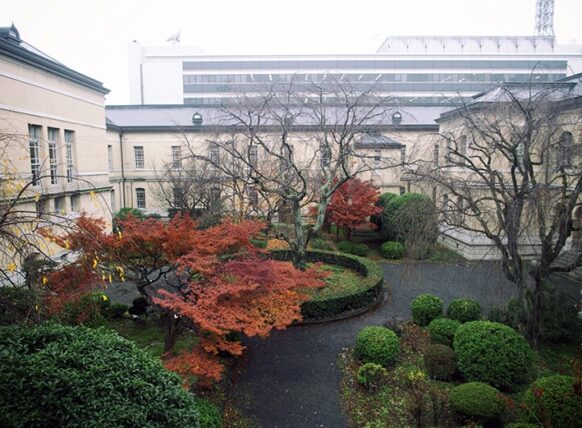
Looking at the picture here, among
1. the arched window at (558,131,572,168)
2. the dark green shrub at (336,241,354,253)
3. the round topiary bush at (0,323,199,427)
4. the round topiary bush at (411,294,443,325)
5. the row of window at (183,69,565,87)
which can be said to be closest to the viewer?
the round topiary bush at (0,323,199,427)

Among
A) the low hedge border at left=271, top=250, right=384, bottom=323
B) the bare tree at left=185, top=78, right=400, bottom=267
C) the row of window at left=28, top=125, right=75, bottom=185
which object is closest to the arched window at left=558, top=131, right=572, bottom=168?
the bare tree at left=185, top=78, right=400, bottom=267

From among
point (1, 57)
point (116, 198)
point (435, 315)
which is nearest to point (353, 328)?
point (435, 315)

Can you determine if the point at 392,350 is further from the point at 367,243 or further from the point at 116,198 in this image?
the point at 116,198

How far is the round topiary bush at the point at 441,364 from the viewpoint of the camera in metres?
10.0

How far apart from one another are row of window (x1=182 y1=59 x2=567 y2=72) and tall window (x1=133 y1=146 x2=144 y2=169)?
29389 millimetres

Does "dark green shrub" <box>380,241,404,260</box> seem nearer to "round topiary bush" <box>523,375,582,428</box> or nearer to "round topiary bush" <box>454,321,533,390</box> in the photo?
"round topiary bush" <box>454,321,533,390</box>

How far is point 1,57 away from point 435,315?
702 inches

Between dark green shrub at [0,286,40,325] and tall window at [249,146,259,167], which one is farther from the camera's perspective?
tall window at [249,146,259,167]

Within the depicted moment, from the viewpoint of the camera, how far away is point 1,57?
15672mm

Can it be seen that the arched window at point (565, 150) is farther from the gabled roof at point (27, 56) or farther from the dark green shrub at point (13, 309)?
the gabled roof at point (27, 56)

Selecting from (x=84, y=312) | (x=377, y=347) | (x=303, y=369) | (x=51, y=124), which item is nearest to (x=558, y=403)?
(x=377, y=347)

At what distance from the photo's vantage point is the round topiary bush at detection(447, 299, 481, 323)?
41.0 ft

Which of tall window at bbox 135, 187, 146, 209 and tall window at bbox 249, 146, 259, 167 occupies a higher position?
tall window at bbox 249, 146, 259, 167

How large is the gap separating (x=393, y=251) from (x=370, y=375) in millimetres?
13022
